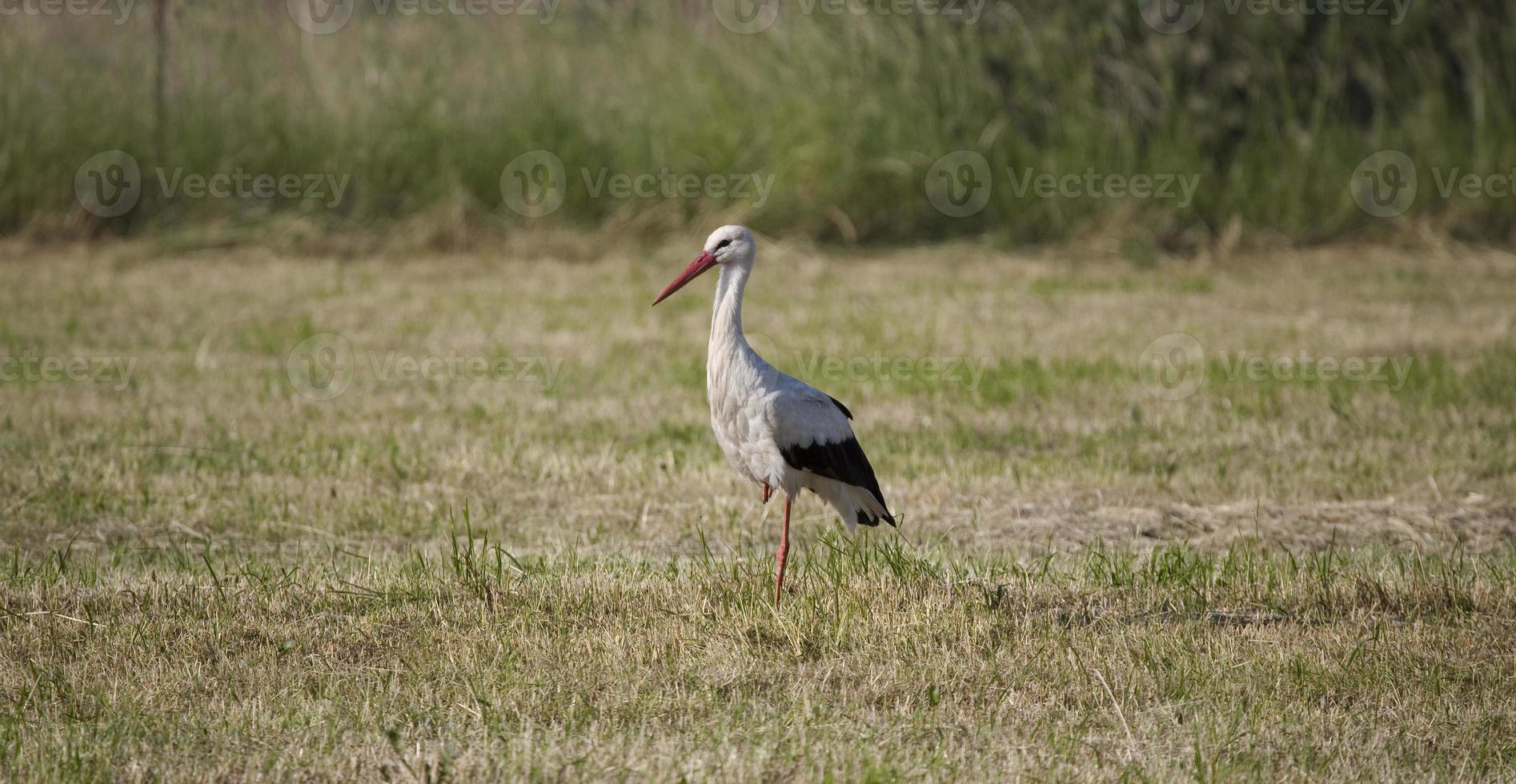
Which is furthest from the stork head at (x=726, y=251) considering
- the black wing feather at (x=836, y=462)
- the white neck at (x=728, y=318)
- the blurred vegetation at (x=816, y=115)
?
the blurred vegetation at (x=816, y=115)

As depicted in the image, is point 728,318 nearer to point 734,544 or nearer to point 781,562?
point 781,562

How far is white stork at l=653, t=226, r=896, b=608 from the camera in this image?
14.4ft

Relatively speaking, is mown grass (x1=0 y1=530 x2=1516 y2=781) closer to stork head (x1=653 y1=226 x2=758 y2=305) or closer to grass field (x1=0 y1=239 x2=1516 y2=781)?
grass field (x1=0 y1=239 x2=1516 y2=781)

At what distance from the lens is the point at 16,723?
3.29 meters

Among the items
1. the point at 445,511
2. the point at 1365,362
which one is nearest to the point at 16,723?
the point at 445,511

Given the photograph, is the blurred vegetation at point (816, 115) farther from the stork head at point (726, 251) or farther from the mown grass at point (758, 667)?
the mown grass at point (758, 667)

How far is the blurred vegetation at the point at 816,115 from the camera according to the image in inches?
466

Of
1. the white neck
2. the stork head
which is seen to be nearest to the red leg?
the white neck

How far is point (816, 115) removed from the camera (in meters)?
12.1

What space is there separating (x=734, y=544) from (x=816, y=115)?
7.52m

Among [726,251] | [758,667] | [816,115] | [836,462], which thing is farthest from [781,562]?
[816,115]

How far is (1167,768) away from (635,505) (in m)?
2.75

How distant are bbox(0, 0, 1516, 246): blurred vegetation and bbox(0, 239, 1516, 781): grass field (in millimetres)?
2193

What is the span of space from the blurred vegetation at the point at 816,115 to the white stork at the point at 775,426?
7.53m
